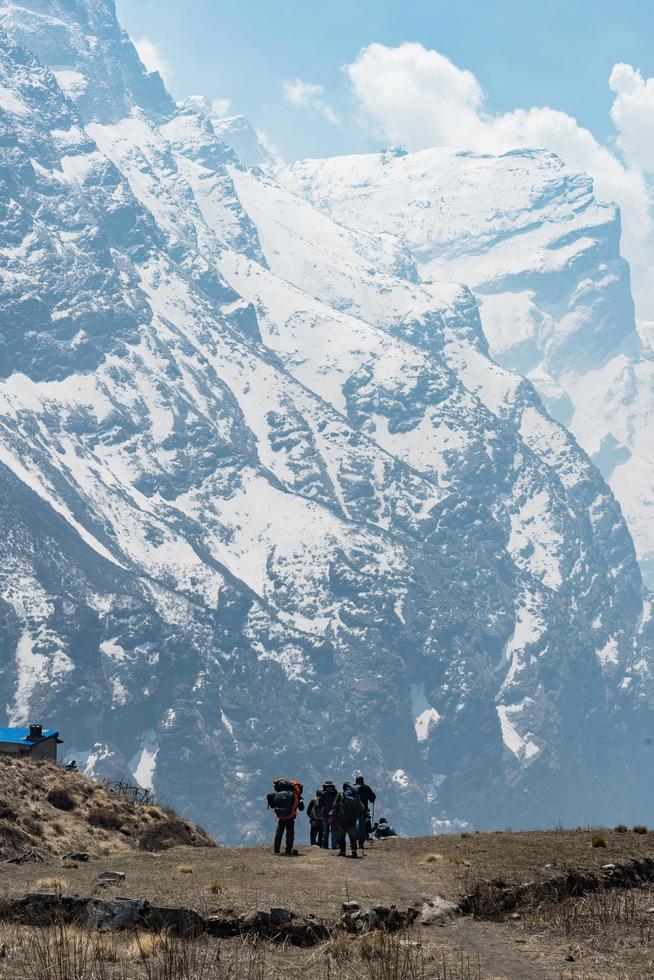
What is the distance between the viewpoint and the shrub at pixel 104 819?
142 ft

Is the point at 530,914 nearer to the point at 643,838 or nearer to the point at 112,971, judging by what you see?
the point at 112,971

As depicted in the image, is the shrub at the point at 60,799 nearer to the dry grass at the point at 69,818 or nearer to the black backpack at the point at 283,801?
the dry grass at the point at 69,818

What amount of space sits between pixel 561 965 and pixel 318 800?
23.1 m

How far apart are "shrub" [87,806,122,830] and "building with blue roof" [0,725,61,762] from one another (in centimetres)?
1184

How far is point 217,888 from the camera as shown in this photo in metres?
27.8

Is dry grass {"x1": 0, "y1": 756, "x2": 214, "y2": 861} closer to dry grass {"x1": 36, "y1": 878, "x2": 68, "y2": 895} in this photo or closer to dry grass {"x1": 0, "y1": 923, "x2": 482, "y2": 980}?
dry grass {"x1": 36, "y1": 878, "x2": 68, "y2": 895}

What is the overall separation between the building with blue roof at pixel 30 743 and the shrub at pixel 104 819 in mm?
11844

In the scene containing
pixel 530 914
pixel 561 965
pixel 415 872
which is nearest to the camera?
pixel 561 965

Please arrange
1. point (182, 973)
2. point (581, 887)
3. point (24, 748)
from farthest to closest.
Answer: point (24, 748) → point (581, 887) → point (182, 973)

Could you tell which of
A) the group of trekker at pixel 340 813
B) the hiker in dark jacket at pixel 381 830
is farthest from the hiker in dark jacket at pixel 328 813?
the hiker in dark jacket at pixel 381 830

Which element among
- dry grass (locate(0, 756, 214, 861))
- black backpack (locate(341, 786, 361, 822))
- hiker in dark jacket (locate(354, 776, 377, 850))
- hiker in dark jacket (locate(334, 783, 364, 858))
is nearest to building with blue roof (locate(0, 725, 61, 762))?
dry grass (locate(0, 756, 214, 861))

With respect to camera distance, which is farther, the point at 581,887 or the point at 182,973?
the point at 581,887

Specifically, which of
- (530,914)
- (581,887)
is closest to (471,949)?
(530,914)

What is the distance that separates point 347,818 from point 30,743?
77.5 ft
